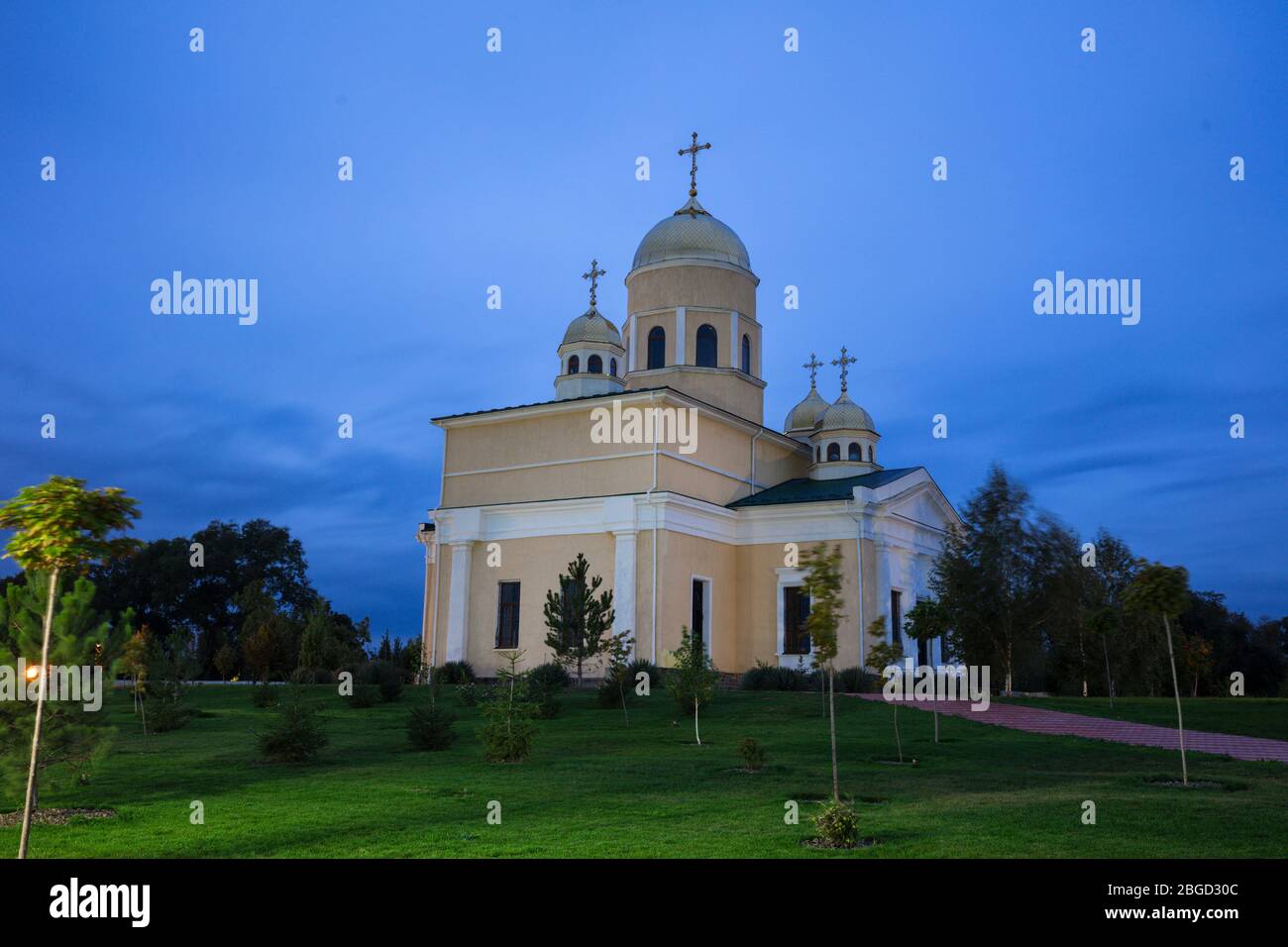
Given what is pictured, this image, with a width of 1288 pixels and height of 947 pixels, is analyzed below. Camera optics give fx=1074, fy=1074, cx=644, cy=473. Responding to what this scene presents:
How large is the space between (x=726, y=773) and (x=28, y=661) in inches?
343

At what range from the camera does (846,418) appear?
39219 millimetres

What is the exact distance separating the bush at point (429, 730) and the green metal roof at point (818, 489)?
1693 cm

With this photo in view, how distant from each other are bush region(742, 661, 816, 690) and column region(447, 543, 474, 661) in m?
9.31

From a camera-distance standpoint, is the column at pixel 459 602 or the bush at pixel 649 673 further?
the column at pixel 459 602

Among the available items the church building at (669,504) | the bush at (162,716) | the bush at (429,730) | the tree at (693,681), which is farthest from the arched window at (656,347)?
the bush at (429,730)

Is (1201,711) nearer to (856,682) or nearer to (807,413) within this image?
(856,682)

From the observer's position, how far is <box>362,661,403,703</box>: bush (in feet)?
88.5

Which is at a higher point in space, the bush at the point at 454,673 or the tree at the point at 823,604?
the tree at the point at 823,604

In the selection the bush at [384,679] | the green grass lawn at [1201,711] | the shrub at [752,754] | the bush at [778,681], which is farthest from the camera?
the bush at [778,681]

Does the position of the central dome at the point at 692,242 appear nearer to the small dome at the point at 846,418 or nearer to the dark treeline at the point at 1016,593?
the small dome at the point at 846,418

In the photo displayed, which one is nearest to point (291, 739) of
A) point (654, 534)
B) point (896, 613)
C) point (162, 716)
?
point (162, 716)

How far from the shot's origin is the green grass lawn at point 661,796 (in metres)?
10.0

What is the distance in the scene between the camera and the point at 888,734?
62.6 feet
